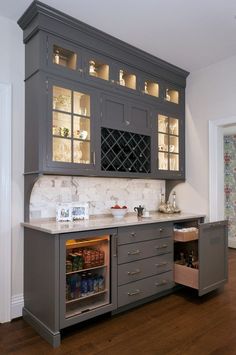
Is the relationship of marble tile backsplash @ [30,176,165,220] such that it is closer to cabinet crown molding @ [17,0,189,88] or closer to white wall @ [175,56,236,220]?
white wall @ [175,56,236,220]

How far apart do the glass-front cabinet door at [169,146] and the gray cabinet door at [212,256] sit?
91 cm

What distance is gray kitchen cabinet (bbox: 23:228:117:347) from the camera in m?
2.15

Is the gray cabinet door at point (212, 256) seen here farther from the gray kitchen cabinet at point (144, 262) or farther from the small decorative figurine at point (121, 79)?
the small decorative figurine at point (121, 79)

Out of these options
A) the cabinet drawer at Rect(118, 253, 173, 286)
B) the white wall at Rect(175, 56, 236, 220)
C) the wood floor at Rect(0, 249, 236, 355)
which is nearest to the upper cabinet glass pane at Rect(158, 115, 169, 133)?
the white wall at Rect(175, 56, 236, 220)

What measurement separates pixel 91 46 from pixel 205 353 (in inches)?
111

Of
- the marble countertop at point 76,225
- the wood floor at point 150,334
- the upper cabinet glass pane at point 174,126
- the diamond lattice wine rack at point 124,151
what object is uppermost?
the upper cabinet glass pane at point 174,126

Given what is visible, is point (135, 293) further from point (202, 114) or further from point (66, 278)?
point (202, 114)

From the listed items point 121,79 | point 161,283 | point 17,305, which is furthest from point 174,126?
point 17,305

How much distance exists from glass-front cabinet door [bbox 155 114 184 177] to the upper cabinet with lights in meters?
0.03

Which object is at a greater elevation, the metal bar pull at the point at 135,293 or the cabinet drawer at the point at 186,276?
the cabinet drawer at the point at 186,276

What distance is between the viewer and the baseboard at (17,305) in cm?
252

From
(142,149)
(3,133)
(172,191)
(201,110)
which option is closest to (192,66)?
(201,110)

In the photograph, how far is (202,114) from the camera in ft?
11.8

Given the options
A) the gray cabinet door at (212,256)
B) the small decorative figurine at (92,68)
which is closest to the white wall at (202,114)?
the gray cabinet door at (212,256)
